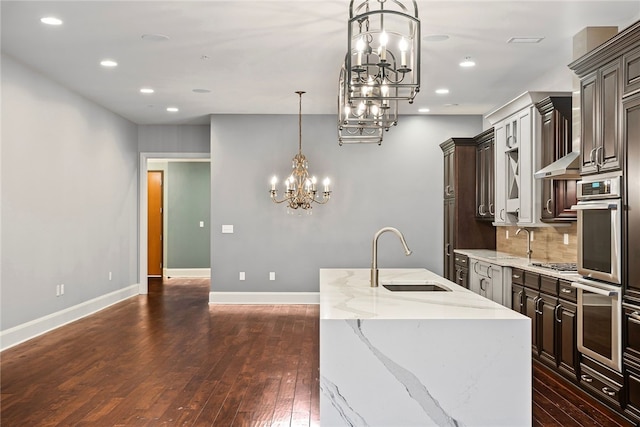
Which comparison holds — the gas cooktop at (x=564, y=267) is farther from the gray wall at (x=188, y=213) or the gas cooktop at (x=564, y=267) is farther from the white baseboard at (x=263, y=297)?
the gray wall at (x=188, y=213)

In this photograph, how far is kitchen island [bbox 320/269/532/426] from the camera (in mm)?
2627

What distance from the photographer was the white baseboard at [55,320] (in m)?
5.37

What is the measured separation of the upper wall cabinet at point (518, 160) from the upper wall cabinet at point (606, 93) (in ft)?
3.38

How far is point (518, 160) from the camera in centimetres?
554

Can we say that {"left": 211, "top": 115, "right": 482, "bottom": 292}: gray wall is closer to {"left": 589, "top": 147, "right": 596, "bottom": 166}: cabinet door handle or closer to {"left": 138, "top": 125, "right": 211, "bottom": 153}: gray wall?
{"left": 138, "top": 125, "right": 211, "bottom": 153}: gray wall

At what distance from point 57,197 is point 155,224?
535cm

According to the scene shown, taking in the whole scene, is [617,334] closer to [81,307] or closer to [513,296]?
[513,296]

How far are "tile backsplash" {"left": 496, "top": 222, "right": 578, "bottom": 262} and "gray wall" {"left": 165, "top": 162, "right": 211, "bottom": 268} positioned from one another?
22.1ft

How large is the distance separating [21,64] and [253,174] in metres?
3.48

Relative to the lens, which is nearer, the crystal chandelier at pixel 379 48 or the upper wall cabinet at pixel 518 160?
the crystal chandelier at pixel 379 48

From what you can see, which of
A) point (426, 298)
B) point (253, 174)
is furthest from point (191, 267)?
point (426, 298)

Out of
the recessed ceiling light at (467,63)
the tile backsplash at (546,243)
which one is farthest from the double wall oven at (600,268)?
the recessed ceiling light at (467,63)

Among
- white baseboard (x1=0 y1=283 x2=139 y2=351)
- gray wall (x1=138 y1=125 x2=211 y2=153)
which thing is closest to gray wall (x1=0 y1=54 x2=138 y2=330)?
white baseboard (x1=0 y1=283 x2=139 y2=351)

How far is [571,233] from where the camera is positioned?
204 inches
